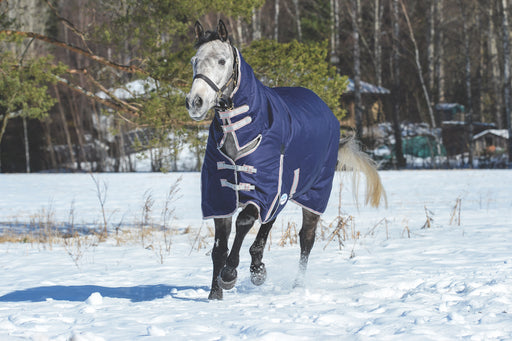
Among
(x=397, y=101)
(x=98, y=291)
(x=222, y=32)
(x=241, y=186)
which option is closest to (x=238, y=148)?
(x=241, y=186)

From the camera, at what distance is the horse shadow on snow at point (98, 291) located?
430 centimetres

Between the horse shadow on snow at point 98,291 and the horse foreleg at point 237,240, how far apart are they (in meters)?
0.31

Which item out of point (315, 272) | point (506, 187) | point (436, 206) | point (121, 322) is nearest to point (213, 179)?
point (121, 322)

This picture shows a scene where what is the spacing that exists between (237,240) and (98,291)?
→ 1385 millimetres

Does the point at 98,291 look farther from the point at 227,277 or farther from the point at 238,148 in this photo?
the point at 238,148

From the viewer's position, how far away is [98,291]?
15.2 ft

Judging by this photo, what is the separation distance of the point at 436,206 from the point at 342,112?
12.6 feet

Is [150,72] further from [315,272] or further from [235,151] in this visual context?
[235,151]

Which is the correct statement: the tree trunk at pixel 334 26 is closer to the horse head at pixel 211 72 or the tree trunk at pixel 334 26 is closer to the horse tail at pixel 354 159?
the horse tail at pixel 354 159

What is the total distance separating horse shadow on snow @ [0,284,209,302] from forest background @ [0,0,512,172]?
9.61ft

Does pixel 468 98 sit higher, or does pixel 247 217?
pixel 468 98

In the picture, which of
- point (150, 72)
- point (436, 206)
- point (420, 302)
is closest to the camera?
point (420, 302)

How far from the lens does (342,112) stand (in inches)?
349

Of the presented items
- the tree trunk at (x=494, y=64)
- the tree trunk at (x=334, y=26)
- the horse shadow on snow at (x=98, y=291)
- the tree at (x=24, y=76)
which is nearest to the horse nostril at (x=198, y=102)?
the horse shadow on snow at (x=98, y=291)
